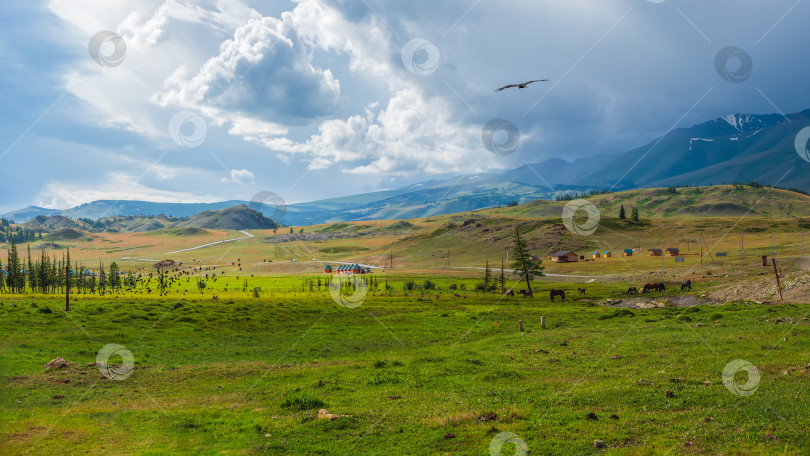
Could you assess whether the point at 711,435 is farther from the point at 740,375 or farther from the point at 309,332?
the point at 309,332

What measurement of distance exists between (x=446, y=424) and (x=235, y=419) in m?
9.88

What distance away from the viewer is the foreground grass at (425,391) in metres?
15.0

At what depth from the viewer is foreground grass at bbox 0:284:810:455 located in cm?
1502

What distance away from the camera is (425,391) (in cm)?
2225

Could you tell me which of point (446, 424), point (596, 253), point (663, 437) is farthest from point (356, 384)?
point (596, 253)

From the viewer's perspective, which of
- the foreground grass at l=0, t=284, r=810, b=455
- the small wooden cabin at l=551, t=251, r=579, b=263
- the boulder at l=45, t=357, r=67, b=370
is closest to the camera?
the foreground grass at l=0, t=284, r=810, b=455

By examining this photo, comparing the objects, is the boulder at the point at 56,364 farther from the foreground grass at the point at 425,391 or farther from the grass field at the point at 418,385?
the foreground grass at the point at 425,391

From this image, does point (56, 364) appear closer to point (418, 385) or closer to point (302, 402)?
point (302, 402)

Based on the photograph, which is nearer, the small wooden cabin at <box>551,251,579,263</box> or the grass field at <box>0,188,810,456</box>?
the grass field at <box>0,188,810,456</box>

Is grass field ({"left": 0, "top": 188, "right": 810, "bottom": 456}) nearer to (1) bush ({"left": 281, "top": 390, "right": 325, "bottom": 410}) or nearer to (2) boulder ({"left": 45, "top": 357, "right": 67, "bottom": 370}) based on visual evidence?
(1) bush ({"left": 281, "top": 390, "right": 325, "bottom": 410})

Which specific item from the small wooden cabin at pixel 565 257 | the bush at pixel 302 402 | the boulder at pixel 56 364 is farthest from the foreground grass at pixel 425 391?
the small wooden cabin at pixel 565 257

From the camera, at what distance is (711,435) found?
44.3ft

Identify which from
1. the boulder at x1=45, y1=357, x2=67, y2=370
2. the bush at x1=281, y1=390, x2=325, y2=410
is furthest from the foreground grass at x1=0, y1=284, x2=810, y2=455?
the boulder at x1=45, y1=357, x2=67, y2=370

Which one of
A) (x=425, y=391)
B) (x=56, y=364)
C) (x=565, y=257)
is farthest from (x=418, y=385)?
(x=565, y=257)
